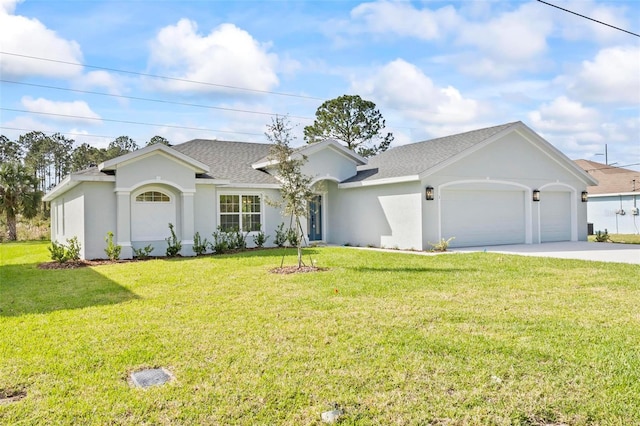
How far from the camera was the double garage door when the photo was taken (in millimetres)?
17156

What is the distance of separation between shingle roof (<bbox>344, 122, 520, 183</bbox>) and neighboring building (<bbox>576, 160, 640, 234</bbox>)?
14596mm

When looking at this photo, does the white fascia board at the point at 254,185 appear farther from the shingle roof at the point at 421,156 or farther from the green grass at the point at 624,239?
the green grass at the point at 624,239

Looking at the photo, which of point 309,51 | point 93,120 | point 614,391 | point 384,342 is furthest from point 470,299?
point 93,120

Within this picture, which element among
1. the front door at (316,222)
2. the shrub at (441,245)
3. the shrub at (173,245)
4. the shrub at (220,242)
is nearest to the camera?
the shrub at (173,245)

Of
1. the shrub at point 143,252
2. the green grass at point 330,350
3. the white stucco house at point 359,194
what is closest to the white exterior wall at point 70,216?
the white stucco house at point 359,194

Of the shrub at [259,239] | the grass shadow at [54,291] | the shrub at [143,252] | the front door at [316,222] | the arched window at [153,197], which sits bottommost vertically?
the grass shadow at [54,291]

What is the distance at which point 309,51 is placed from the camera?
16516 mm

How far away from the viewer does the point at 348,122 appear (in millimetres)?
39406

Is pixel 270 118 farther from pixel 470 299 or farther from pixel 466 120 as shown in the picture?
pixel 466 120

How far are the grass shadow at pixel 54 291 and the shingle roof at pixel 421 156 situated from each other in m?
10.5

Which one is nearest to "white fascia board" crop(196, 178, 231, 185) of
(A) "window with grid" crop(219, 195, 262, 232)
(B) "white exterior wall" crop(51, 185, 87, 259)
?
(A) "window with grid" crop(219, 195, 262, 232)

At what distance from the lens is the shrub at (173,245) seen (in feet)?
51.5

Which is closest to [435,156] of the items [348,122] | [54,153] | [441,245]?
[441,245]

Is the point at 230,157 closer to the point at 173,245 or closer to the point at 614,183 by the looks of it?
the point at 173,245
